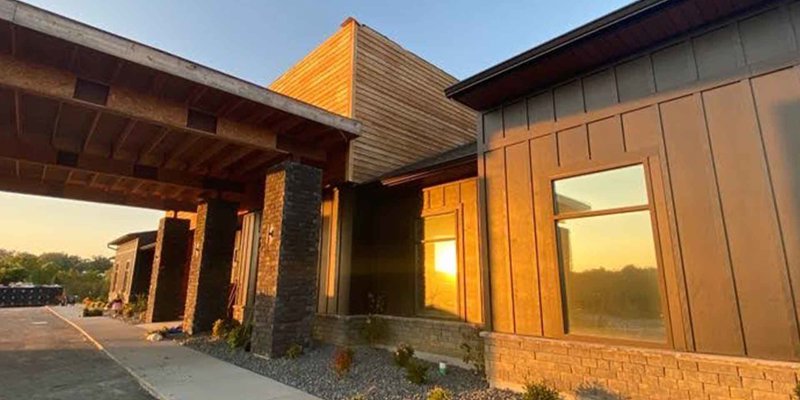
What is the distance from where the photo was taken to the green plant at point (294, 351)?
709cm

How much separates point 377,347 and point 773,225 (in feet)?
21.9

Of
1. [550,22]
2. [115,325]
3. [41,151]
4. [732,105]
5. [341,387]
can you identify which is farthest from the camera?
[115,325]

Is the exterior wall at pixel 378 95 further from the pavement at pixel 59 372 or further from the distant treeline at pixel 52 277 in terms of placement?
the distant treeline at pixel 52 277

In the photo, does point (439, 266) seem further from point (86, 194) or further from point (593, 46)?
point (86, 194)

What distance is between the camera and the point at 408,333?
7.79 meters

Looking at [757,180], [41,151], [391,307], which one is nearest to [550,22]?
[757,180]

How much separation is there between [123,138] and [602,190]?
8.58 metres

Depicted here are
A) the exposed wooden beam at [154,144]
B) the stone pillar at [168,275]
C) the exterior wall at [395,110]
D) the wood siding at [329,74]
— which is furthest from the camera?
the stone pillar at [168,275]

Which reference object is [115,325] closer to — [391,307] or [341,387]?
[391,307]

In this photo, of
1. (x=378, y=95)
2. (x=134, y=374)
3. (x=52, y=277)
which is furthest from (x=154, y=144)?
(x=52, y=277)

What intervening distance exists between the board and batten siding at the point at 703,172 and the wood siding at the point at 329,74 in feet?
18.1

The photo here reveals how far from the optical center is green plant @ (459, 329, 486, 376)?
19.8 ft

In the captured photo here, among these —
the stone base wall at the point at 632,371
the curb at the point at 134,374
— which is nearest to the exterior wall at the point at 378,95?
the curb at the point at 134,374

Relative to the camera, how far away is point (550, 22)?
→ 8.88 m
